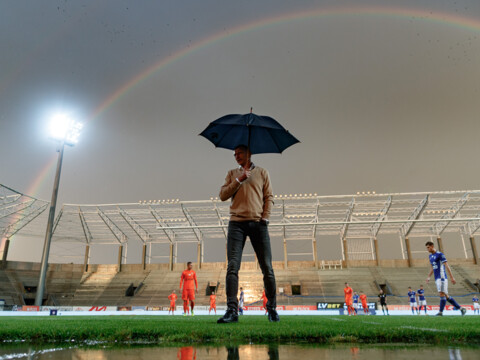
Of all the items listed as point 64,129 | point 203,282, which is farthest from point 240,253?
point 203,282

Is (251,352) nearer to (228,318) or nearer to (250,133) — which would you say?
(228,318)

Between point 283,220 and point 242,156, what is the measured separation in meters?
Result: 29.1

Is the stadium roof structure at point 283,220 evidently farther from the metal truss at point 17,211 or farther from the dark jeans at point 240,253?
the dark jeans at point 240,253

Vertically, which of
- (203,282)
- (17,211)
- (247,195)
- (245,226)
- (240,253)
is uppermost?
(17,211)

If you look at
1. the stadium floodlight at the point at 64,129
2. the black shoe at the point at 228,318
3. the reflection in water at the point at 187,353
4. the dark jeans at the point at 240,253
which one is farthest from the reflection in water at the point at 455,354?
the stadium floodlight at the point at 64,129

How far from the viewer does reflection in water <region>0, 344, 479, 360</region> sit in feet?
6.14

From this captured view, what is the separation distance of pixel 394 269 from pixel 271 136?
115 ft

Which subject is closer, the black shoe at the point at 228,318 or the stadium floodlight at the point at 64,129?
the black shoe at the point at 228,318

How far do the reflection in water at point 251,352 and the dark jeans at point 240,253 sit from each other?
68.0 inches

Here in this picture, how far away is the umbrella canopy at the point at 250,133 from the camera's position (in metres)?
4.38

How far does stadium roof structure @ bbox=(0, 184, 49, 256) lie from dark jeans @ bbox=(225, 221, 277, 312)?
2855 cm

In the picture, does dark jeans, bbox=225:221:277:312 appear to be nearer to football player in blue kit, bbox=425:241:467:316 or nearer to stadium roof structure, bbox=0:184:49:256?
football player in blue kit, bbox=425:241:467:316

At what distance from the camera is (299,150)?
131 feet

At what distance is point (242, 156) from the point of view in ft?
14.3
